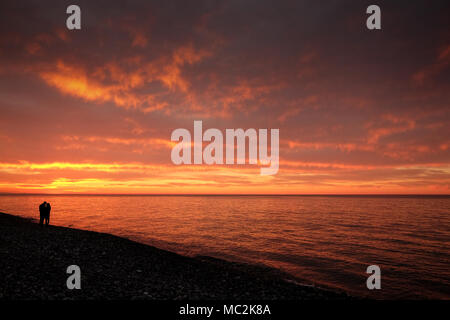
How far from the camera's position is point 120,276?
45.0 feet

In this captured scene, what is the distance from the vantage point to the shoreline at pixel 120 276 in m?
11.1

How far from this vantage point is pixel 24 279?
38.4 ft

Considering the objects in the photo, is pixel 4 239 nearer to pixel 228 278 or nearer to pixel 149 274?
pixel 149 274

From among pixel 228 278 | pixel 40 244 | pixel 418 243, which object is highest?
pixel 40 244

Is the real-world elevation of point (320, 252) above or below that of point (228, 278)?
below

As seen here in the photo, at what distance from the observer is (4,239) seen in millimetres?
19656

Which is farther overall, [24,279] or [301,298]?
[301,298]

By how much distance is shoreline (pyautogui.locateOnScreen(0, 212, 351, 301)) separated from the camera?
11.1 meters
